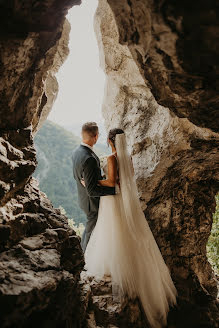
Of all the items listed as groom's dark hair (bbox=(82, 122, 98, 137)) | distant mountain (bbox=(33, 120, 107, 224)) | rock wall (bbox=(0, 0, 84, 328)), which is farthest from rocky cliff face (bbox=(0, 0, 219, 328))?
distant mountain (bbox=(33, 120, 107, 224))

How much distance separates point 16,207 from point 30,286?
1000 mm

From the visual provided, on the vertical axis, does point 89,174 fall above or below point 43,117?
below

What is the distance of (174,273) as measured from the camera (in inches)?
215

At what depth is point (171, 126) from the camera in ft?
16.7

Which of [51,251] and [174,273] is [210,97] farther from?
[174,273]

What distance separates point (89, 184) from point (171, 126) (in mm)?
2173

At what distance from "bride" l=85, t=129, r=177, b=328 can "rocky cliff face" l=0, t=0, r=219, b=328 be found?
0.25 metres

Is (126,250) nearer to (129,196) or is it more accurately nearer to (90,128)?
(129,196)

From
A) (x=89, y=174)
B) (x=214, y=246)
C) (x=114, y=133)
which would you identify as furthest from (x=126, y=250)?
(x=214, y=246)

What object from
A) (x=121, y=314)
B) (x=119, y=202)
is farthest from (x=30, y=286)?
(x=119, y=202)

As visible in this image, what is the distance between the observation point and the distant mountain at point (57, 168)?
37766mm

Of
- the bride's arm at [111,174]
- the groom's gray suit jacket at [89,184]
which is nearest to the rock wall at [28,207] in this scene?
the groom's gray suit jacket at [89,184]

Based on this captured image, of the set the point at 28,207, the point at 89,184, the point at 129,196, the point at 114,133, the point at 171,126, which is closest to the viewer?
the point at 28,207

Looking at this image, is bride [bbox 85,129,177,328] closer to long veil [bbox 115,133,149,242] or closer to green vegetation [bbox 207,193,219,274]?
long veil [bbox 115,133,149,242]
